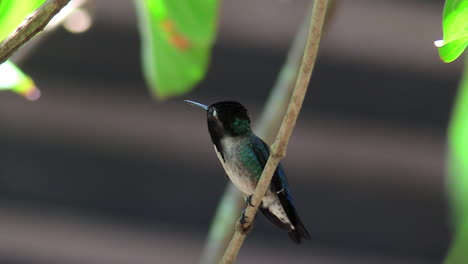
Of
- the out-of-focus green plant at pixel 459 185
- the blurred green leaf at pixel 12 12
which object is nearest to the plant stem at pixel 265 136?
the blurred green leaf at pixel 12 12

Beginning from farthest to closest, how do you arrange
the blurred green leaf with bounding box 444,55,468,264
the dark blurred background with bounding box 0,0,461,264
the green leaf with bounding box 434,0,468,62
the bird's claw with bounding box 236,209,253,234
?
the dark blurred background with bounding box 0,0,461,264, the bird's claw with bounding box 236,209,253,234, the green leaf with bounding box 434,0,468,62, the blurred green leaf with bounding box 444,55,468,264

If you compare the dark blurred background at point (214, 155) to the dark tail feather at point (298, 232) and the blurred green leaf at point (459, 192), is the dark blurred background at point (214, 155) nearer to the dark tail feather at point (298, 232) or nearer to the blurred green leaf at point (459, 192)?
the dark tail feather at point (298, 232)

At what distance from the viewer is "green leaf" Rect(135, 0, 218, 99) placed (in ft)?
7.00

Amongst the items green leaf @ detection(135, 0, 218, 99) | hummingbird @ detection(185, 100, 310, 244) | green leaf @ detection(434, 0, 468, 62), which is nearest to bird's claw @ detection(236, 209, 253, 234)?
green leaf @ detection(434, 0, 468, 62)

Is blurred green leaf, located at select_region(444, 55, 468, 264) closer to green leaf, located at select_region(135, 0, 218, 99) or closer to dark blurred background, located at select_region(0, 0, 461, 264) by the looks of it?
green leaf, located at select_region(135, 0, 218, 99)

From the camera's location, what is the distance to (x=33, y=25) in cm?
109

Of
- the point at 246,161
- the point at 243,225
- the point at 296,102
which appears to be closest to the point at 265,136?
the point at 246,161

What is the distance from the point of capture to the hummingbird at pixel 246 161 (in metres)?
1.97

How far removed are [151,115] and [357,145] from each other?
99 centimetres

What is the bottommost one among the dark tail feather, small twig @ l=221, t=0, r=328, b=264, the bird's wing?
small twig @ l=221, t=0, r=328, b=264

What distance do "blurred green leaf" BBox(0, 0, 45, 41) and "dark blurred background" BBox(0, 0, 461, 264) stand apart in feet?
8.24

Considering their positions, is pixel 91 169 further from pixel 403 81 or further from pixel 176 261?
pixel 403 81

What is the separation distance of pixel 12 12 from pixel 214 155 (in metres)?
2.70

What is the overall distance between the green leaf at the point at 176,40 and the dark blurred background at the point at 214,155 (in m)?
1.28
